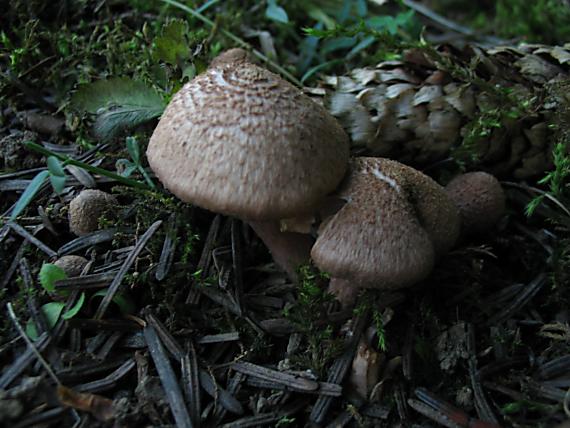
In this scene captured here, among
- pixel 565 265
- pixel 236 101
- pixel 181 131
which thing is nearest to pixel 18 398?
pixel 181 131

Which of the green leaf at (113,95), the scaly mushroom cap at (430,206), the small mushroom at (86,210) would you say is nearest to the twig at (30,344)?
the small mushroom at (86,210)

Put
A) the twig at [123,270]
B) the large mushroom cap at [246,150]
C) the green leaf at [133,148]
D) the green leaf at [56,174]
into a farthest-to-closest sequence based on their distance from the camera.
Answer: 1. the green leaf at [133,148]
2. the twig at [123,270]
3. the green leaf at [56,174]
4. the large mushroom cap at [246,150]

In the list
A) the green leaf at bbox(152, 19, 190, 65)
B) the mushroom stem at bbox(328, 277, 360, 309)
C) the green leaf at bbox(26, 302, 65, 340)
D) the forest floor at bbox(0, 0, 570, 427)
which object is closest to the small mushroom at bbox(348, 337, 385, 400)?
the forest floor at bbox(0, 0, 570, 427)

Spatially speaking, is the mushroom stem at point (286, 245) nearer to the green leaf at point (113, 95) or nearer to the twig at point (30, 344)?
the green leaf at point (113, 95)

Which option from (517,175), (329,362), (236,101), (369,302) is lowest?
(329,362)

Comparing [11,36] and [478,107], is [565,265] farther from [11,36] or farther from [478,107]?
[11,36]

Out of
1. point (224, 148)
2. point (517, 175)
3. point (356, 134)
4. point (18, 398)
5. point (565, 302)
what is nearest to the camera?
point (18, 398)

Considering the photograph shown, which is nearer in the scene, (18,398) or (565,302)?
(18,398)

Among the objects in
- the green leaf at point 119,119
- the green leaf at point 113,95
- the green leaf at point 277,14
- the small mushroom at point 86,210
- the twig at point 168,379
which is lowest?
the twig at point 168,379
